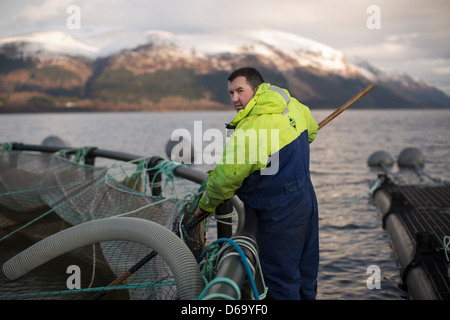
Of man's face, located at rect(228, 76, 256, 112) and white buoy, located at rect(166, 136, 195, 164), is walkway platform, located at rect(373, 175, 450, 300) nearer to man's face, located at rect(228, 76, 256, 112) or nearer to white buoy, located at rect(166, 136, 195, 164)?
man's face, located at rect(228, 76, 256, 112)

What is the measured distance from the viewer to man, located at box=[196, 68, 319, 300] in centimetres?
329

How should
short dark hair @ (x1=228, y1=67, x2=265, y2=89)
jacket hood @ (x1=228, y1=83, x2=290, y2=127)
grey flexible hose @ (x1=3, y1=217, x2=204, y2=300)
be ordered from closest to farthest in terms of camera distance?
1. grey flexible hose @ (x1=3, y1=217, x2=204, y2=300)
2. jacket hood @ (x1=228, y1=83, x2=290, y2=127)
3. short dark hair @ (x1=228, y1=67, x2=265, y2=89)

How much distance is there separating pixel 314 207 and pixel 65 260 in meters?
2.34

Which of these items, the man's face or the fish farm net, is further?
→ the man's face

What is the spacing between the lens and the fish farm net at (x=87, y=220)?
3.29m

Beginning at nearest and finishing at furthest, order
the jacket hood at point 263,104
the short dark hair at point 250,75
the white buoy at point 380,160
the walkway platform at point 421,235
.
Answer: the jacket hood at point 263,104, the short dark hair at point 250,75, the walkway platform at point 421,235, the white buoy at point 380,160

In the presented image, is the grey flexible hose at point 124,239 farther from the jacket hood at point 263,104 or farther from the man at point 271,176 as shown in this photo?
the jacket hood at point 263,104

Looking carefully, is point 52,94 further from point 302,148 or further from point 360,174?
point 302,148

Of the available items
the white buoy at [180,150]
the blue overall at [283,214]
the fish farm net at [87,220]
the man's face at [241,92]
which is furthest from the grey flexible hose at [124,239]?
the white buoy at [180,150]

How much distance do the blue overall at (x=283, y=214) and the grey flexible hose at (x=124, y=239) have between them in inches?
40.1

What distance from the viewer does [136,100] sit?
19988cm

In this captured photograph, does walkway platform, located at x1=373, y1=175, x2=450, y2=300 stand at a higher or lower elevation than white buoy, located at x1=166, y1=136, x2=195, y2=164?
lower

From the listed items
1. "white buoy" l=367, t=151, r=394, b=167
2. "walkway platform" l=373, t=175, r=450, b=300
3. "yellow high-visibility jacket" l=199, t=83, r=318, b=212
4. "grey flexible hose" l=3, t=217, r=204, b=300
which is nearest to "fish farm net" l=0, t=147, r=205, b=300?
"grey flexible hose" l=3, t=217, r=204, b=300
